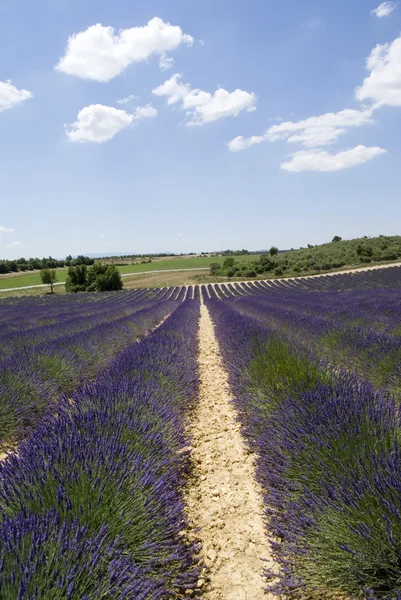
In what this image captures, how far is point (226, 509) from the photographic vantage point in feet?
7.32

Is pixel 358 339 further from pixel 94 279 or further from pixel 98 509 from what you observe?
pixel 94 279

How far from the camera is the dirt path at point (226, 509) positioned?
1660 millimetres

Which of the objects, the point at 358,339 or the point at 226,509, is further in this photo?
the point at 358,339

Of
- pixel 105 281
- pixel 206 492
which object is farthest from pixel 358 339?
pixel 105 281

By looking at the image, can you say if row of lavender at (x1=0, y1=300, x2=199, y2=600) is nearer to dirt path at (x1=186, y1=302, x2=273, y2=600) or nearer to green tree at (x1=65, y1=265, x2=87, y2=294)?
dirt path at (x1=186, y1=302, x2=273, y2=600)

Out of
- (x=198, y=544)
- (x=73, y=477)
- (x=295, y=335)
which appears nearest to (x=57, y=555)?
(x=73, y=477)

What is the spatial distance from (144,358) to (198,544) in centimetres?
250

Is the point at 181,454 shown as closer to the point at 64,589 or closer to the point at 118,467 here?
the point at 118,467

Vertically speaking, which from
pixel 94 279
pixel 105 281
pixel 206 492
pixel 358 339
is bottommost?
pixel 206 492

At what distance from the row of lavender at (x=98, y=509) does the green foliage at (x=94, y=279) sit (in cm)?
4165

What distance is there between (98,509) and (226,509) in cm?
111

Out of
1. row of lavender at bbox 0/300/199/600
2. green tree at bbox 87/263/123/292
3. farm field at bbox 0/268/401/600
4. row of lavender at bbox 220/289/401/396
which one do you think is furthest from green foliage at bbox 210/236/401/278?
row of lavender at bbox 0/300/199/600

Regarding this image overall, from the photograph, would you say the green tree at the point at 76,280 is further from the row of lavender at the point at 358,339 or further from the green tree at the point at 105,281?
the row of lavender at the point at 358,339

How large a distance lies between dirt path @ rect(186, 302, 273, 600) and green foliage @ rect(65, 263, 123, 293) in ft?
134
